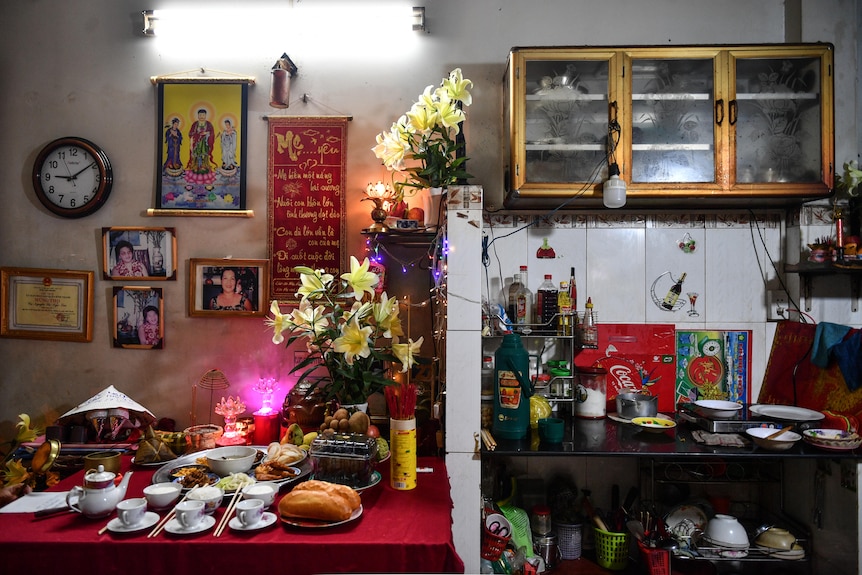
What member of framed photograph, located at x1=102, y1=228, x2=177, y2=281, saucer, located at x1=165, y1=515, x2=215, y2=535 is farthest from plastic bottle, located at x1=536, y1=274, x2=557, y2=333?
framed photograph, located at x1=102, y1=228, x2=177, y2=281

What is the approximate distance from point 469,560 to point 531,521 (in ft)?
2.10

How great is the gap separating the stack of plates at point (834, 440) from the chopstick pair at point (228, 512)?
91.6 inches

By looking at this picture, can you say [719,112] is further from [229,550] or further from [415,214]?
[229,550]

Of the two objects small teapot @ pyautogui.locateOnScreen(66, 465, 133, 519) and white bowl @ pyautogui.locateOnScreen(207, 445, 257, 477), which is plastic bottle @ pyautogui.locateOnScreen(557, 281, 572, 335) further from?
small teapot @ pyautogui.locateOnScreen(66, 465, 133, 519)

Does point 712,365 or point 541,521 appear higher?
point 712,365

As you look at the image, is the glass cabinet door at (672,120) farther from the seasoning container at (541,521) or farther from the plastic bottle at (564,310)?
the seasoning container at (541,521)

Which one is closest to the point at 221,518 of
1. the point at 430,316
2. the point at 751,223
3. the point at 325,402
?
the point at 325,402

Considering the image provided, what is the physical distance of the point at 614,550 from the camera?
2.68 metres

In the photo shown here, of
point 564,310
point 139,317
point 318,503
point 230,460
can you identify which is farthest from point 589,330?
point 139,317

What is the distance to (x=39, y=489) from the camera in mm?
2273

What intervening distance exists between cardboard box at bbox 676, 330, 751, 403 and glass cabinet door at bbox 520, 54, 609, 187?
1127mm

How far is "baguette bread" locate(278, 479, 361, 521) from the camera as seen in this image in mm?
1697

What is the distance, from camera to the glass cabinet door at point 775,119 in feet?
8.57

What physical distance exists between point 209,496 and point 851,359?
2.79 meters
